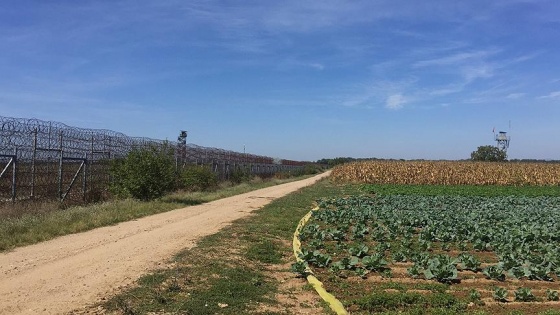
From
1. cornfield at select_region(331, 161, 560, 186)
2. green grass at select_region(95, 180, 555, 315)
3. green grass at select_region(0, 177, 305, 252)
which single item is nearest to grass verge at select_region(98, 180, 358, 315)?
green grass at select_region(95, 180, 555, 315)

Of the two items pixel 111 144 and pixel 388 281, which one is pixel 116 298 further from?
pixel 111 144

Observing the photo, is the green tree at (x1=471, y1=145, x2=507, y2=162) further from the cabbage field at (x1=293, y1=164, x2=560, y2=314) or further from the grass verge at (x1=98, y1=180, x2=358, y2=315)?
the grass verge at (x1=98, y1=180, x2=358, y2=315)

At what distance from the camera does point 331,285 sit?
27.3ft

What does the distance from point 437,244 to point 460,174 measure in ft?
126

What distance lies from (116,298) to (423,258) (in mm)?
5972

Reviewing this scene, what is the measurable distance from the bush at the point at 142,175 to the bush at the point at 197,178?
7.86m

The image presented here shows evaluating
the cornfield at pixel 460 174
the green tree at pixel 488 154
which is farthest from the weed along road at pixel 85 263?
the green tree at pixel 488 154

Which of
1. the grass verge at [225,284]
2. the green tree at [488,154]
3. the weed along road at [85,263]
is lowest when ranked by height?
the weed along road at [85,263]

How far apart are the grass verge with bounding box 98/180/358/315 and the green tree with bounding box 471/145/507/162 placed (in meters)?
77.6

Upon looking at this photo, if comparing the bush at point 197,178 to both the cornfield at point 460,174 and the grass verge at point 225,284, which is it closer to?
the grass verge at point 225,284

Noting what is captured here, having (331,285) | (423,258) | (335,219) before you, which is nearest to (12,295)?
(331,285)

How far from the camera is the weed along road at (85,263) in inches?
280

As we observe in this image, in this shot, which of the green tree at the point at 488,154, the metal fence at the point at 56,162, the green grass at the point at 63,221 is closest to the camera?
the green grass at the point at 63,221

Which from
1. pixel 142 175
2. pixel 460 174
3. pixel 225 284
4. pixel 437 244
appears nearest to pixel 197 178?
pixel 142 175
